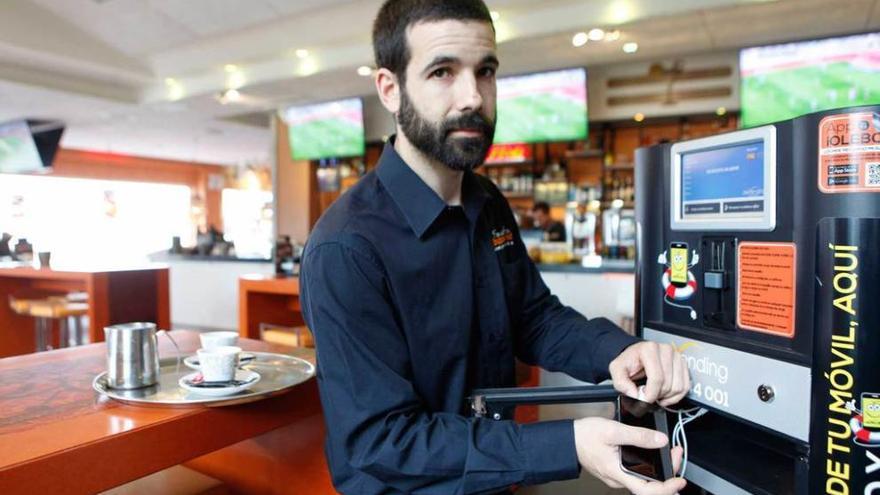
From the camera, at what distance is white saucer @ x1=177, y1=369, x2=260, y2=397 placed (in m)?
1.23

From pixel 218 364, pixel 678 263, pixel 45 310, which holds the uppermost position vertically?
pixel 678 263

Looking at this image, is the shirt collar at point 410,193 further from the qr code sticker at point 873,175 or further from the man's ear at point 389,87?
the qr code sticker at point 873,175

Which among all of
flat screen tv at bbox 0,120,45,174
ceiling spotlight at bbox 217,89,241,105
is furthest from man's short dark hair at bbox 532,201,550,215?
flat screen tv at bbox 0,120,45,174

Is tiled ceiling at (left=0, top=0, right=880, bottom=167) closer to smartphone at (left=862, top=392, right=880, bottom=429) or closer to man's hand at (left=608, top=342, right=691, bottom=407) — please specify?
man's hand at (left=608, top=342, right=691, bottom=407)

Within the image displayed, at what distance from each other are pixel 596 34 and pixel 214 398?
396 centimetres

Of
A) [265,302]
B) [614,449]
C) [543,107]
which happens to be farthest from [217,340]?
[543,107]

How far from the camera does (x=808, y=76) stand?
417cm

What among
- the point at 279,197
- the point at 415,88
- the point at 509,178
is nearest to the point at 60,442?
the point at 415,88

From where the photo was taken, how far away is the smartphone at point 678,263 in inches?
39.9

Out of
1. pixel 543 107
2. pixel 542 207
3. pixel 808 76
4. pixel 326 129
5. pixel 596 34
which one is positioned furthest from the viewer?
pixel 326 129

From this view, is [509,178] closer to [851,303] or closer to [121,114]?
[121,114]

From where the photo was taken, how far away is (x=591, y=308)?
369cm

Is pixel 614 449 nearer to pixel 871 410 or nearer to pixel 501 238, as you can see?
pixel 871 410

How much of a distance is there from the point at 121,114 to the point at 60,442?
7.52 metres
